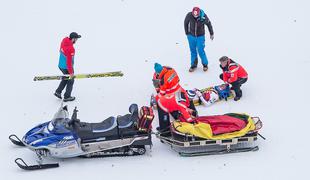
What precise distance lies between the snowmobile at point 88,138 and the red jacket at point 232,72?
103 inches

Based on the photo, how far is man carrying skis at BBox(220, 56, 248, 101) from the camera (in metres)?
12.7

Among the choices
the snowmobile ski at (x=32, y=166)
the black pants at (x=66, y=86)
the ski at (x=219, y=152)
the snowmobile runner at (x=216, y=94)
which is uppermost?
the black pants at (x=66, y=86)

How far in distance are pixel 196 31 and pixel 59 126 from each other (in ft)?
14.9

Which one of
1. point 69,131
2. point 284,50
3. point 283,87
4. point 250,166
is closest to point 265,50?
point 284,50

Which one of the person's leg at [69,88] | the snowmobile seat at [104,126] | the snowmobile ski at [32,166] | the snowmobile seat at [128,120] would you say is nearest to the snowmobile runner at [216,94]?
the snowmobile seat at [128,120]

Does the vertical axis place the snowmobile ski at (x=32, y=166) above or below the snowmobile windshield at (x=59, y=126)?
below

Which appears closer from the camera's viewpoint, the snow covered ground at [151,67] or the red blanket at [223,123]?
the snow covered ground at [151,67]

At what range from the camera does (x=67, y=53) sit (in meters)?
12.6

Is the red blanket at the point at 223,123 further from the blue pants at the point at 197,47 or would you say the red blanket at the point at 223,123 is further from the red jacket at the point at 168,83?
the blue pants at the point at 197,47

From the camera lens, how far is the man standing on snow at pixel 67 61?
12.5 metres

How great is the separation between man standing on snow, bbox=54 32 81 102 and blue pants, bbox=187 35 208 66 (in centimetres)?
283

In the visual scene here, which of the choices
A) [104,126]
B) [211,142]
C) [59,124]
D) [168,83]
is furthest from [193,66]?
[59,124]

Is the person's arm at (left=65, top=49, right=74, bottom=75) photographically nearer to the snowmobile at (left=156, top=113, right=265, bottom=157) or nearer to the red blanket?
the snowmobile at (left=156, top=113, right=265, bottom=157)

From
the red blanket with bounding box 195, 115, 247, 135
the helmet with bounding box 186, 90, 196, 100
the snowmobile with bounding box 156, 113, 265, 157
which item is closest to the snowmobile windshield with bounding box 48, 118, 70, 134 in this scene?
the snowmobile with bounding box 156, 113, 265, 157
